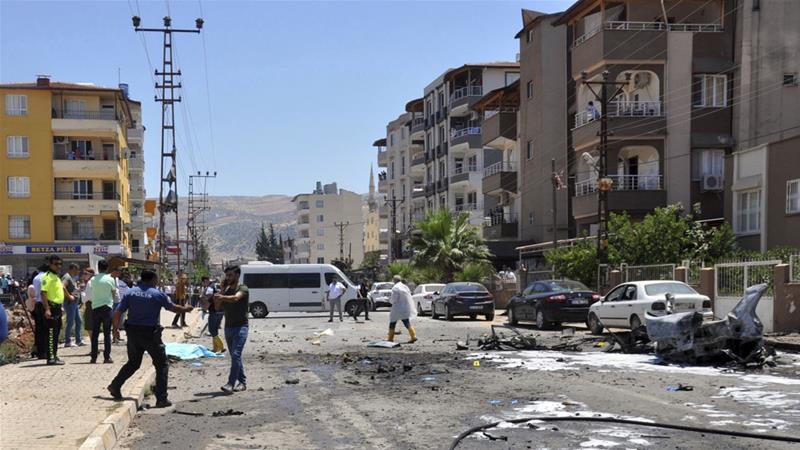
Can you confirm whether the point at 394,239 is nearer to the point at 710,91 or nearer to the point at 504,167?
the point at 504,167

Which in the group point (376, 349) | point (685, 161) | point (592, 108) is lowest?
point (376, 349)

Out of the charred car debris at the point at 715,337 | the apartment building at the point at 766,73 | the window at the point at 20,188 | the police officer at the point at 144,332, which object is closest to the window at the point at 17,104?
the window at the point at 20,188

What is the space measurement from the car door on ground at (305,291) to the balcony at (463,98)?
32.9m

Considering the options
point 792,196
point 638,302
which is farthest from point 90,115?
point 638,302

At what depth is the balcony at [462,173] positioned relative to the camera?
65875mm

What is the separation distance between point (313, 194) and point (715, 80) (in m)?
116

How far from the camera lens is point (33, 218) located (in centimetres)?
5978

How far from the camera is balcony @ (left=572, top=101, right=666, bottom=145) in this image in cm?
3569

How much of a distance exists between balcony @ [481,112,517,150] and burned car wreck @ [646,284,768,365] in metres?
36.6

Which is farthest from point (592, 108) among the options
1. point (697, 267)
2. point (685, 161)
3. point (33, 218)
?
point (33, 218)

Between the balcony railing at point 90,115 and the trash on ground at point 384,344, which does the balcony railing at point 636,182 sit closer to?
the trash on ground at point 384,344

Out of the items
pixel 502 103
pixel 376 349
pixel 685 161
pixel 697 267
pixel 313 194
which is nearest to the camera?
pixel 376 349

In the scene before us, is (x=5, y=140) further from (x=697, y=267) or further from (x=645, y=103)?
(x=697, y=267)

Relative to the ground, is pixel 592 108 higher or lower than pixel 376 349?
higher
